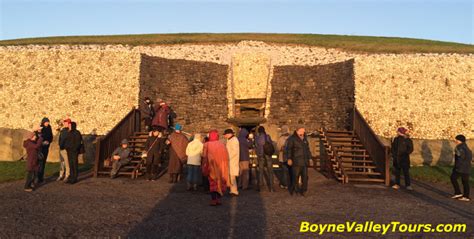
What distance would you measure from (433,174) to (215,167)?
8.83 m

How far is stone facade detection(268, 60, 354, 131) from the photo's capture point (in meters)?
19.6

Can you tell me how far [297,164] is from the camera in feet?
28.1

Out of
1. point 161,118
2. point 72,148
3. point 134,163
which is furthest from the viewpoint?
point 161,118

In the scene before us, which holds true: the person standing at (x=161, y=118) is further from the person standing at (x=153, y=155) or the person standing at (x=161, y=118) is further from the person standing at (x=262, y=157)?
the person standing at (x=262, y=157)

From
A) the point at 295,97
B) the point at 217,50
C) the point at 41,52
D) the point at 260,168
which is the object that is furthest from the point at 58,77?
the point at 260,168

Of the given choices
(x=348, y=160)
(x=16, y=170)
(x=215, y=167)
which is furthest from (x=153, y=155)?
(x=348, y=160)

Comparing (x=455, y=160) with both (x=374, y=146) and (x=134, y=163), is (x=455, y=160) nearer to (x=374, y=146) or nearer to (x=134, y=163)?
(x=374, y=146)

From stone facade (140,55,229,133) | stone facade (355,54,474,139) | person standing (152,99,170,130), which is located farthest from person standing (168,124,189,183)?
stone facade (355,54,474,139)

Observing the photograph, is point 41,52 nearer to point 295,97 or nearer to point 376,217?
point 295,97

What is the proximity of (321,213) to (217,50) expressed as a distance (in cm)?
1913

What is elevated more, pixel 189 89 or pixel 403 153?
pixel 189 89

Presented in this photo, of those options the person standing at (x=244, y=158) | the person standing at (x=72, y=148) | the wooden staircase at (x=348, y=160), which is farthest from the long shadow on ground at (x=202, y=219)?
the wooden staircase at (x=348, y=160)

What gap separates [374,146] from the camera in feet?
38.3

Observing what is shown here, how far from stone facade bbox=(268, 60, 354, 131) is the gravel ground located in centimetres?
1000
